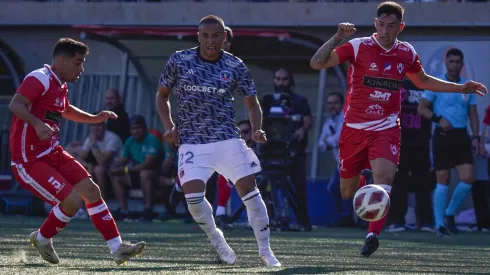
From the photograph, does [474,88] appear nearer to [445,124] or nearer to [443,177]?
[445,124]

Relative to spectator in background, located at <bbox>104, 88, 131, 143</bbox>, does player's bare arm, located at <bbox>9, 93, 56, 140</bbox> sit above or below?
above

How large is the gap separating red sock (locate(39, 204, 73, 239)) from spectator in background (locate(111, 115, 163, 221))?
8625mm

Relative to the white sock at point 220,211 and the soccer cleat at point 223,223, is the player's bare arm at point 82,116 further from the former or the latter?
the white sock at point 220,211

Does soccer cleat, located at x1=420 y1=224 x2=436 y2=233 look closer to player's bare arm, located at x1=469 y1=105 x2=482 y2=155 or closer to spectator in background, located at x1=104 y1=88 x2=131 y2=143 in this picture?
player's bare arm, located at x1=469 y1=105 x2=482 y2=155

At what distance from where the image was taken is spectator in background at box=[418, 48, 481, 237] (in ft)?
46.7

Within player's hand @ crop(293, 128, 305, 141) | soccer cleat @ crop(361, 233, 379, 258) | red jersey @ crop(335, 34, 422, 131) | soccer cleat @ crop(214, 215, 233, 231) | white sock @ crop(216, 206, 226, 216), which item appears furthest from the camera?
player's hand @ crop(293, 128, 305, 141)

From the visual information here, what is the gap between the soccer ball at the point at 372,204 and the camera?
9.02m

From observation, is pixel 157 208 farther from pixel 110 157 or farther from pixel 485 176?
pixel 485 176

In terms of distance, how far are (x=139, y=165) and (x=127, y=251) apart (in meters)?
9.15

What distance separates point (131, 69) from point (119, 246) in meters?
11.5

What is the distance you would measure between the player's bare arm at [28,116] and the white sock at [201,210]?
1.18 meters

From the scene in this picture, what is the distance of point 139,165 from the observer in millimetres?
17359

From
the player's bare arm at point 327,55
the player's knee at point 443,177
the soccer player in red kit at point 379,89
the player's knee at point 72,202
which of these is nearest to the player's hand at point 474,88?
the soccer player in red kit at point 379,89

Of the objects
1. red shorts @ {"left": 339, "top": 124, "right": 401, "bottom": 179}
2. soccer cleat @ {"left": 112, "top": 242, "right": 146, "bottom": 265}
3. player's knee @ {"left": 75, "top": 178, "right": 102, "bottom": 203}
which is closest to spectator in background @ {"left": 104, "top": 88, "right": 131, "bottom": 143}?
red shorts @ {"left": 339, "top": 124, "right": 401, "bottom": 179}
